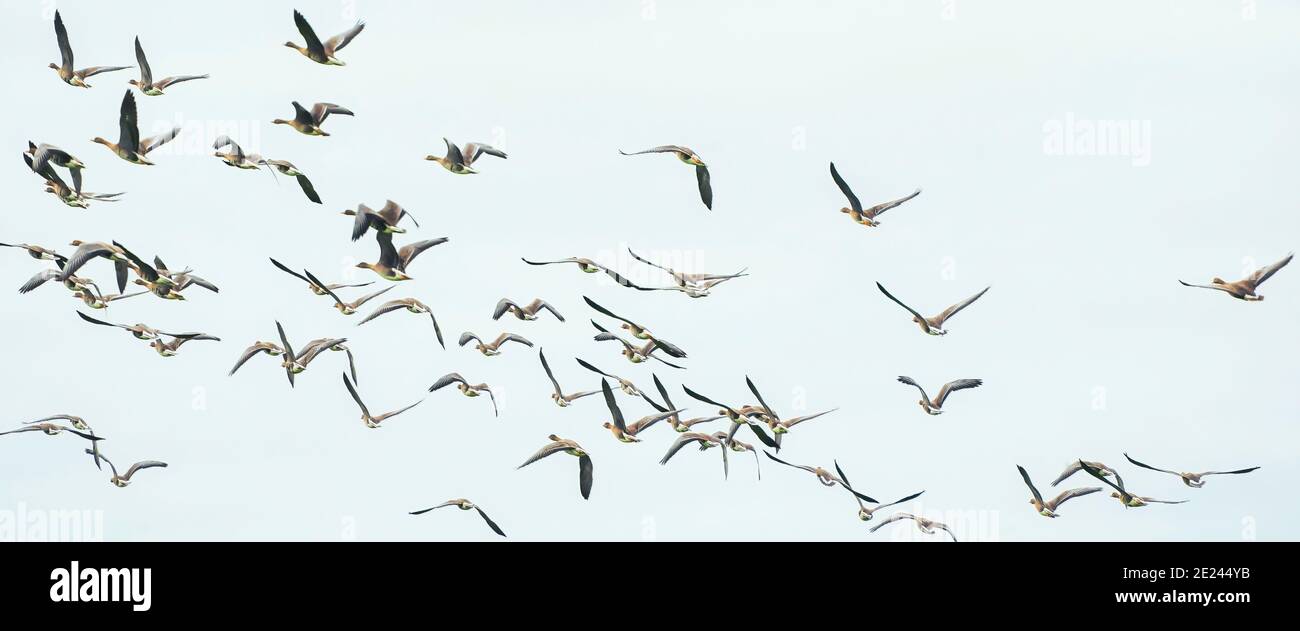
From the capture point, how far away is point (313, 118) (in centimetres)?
5900

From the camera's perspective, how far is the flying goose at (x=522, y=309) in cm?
Result: 6397

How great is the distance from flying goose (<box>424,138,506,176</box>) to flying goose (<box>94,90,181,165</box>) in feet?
20.9

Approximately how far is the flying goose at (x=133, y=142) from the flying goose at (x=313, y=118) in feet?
9.47

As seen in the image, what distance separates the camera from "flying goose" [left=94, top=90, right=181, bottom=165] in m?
56.2

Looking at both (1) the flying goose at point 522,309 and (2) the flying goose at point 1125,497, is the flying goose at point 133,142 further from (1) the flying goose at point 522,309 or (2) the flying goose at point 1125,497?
(2) the flying goose at point 1125,497

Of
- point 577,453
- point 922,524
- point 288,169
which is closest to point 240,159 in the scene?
point 288,169

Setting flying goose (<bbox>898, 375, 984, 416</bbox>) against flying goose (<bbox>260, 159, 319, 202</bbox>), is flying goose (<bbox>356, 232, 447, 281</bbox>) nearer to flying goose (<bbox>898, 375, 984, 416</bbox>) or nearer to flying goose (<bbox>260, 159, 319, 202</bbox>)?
flying goose (<bbox>260, 159, 319, 202</bbox>)

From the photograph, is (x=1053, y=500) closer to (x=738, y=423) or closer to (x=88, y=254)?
(x=738, y=423)

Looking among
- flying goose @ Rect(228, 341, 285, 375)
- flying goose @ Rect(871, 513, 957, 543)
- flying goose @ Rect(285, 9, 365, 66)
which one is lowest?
flying goose @ Rect(871, 513, 957, 543)

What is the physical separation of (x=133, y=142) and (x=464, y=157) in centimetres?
796
